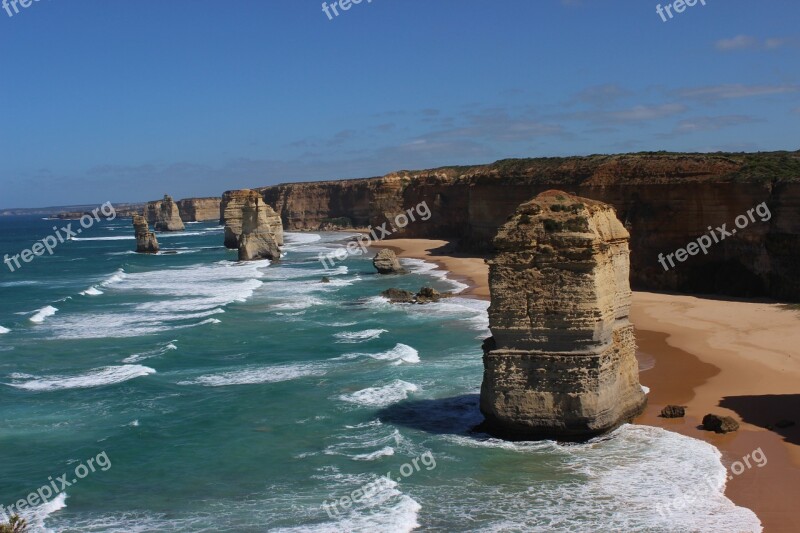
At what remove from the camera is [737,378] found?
21.8 m

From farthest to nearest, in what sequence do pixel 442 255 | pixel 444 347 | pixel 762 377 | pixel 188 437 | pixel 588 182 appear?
pixel 442 255, pixel 588 182, pixel 444 347, pixel 762 377, pixel 188 437

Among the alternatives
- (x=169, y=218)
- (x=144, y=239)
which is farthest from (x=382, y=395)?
(x=169, y=218)

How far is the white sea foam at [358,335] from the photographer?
1174 inches

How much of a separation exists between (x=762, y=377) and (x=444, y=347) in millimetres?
10454

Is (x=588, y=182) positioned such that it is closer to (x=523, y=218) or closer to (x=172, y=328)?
(x=172, y=328)

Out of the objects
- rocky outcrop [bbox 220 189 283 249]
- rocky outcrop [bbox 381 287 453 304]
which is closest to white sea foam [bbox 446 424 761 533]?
rocky outcrop [bbox 381 287 453 304]

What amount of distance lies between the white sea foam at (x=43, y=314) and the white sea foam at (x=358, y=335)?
16.2 metres

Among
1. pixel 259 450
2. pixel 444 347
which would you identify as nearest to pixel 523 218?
pixel 259 450

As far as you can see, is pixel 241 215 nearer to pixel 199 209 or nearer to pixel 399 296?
pixel 399 296

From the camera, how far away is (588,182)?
145ft

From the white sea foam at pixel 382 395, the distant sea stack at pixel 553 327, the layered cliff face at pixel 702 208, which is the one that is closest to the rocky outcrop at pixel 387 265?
the layered cliff face at pixel 702 208

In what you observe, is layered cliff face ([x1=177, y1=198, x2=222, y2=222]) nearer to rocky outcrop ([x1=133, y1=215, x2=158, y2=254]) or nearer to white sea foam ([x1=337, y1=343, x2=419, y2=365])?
rocky outcrop ([x1=133, y1=215, x2=158, y2=254])

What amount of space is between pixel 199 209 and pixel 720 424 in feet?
564

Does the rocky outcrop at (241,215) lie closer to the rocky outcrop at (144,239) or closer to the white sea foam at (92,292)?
the rocky outcrop at (144,239)
